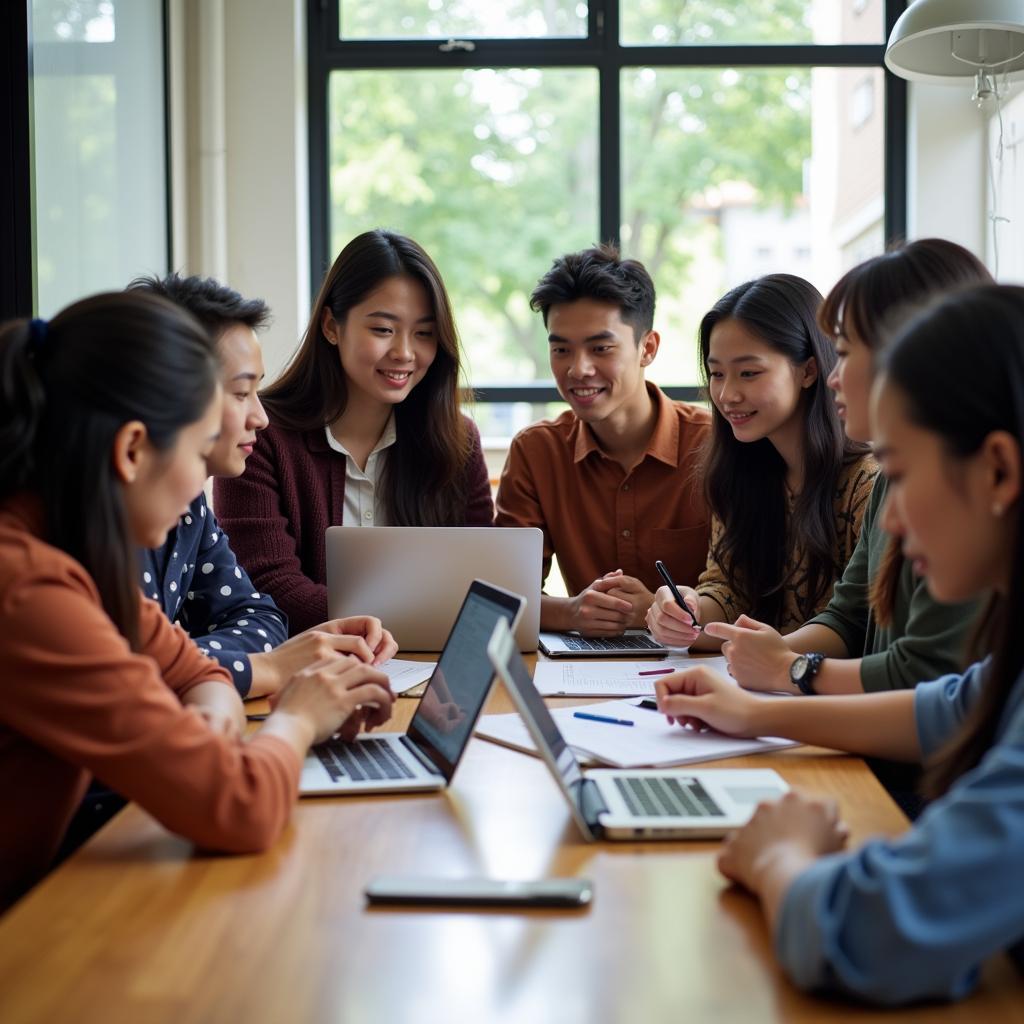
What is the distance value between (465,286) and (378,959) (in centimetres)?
401

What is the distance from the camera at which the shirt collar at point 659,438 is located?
2.71 m

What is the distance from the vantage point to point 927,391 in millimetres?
933

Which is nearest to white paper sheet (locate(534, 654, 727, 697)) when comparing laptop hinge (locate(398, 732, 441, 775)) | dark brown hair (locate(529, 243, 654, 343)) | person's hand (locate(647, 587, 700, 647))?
person's hand (locate(647, 587, 700, 647))

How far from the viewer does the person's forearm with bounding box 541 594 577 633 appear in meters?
2.27

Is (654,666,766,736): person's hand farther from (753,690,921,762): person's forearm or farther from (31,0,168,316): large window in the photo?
(31,0,168,316): large window

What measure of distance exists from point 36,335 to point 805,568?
1470 mm

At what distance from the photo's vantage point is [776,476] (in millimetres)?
2404

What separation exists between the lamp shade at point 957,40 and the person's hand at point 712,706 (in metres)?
2.15

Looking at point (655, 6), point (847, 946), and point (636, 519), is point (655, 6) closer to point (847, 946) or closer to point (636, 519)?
point (636, 519)

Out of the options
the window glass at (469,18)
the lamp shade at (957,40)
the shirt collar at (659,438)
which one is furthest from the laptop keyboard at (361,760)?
the window glass at (469,18)

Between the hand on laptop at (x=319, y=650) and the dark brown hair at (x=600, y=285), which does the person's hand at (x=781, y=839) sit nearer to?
the hand on laptop at (x=319, y=650)

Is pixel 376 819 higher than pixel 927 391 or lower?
lower

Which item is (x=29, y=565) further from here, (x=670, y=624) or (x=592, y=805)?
(x=670, y=624)

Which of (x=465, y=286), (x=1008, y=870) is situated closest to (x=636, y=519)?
(x=1008, y=870)
